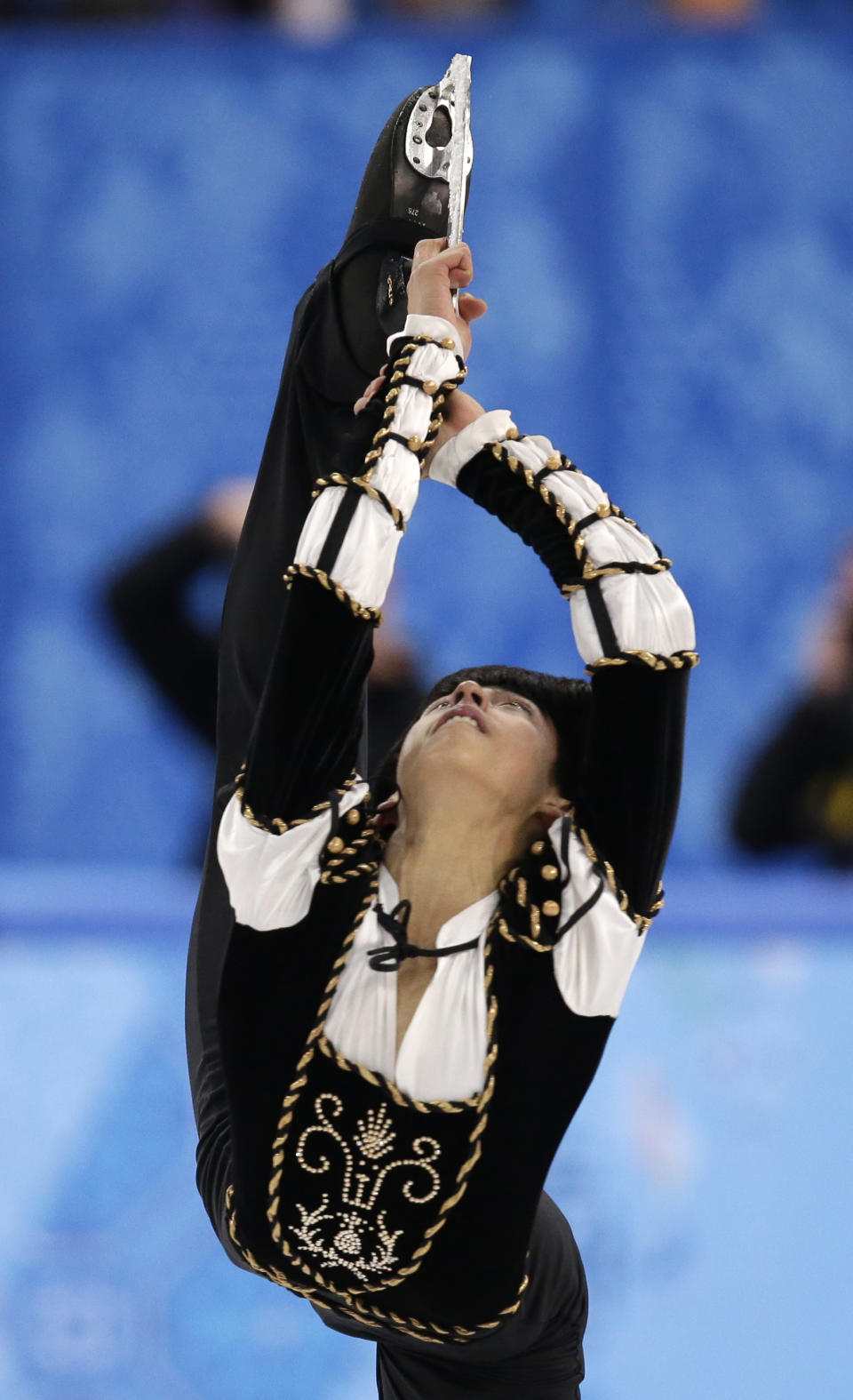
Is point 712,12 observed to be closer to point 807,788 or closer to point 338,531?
point 807,788

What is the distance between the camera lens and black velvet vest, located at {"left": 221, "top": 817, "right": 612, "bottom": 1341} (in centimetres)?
145

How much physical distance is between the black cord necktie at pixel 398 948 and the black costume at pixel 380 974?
0.09 ft

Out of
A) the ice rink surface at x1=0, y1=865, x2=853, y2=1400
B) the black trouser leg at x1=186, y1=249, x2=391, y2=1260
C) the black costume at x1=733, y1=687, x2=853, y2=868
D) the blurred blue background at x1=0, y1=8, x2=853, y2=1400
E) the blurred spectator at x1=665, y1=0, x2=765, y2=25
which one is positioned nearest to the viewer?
the black trouser leg at x1=186, y1=249, x2=391, y2=1260

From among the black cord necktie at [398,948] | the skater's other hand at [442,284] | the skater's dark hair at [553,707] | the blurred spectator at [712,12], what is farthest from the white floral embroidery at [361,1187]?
the blurred spectator at [712,12]

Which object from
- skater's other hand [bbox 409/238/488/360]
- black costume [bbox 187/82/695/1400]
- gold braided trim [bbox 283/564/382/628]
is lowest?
black costume [bbox 187/82/695/1400]

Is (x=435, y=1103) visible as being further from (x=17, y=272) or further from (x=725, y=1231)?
(x=17, y=272)

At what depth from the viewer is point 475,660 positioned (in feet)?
14.1

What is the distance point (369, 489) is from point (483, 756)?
0.29m

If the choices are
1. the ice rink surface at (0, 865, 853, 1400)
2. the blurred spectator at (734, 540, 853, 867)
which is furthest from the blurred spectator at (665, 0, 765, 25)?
the ice rink surface at (0, 865, 853, 1400)

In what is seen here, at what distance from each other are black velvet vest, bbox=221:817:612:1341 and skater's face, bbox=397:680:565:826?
2.7 inches

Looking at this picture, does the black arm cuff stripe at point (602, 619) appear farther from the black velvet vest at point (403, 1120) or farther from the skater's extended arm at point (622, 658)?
the black velvet vest at point (403, 1120)

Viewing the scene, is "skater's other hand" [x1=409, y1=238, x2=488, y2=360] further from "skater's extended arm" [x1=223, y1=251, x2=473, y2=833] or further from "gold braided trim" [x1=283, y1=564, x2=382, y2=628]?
"gold braided trim" [x1=283, y1=564, x2=382, y2=628]

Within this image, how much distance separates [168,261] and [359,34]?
2.66 ft

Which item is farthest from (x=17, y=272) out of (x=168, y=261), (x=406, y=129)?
(x=406, y=129)
